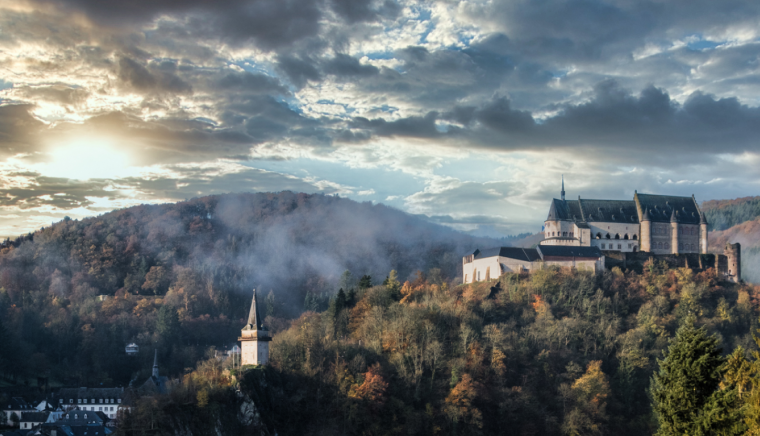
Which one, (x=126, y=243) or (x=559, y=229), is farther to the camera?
(x=126, y=243)

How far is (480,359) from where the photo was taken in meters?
75.1

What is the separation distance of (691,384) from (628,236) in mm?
66227

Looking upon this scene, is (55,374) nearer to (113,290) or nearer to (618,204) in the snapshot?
(113,290)

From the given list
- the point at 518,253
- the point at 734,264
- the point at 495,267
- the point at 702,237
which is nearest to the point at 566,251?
the point at 518,253

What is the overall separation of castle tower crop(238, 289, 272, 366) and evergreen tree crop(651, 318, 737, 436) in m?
45.5

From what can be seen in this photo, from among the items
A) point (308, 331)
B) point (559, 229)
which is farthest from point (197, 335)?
point (559, 229)

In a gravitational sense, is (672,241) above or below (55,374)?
above

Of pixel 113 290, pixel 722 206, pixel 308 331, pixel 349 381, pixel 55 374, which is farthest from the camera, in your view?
pixel 722 206

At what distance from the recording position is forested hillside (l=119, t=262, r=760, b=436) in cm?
6831

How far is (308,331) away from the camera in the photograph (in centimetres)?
7700

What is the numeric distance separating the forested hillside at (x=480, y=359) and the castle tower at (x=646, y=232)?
9.38 ft

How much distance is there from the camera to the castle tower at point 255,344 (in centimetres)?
6850

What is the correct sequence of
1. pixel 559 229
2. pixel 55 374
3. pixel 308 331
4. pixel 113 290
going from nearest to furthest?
pixel 308 331 → pixel 559 229 → pixel 55 374 → pixel 113 290

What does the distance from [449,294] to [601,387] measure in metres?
20.2
